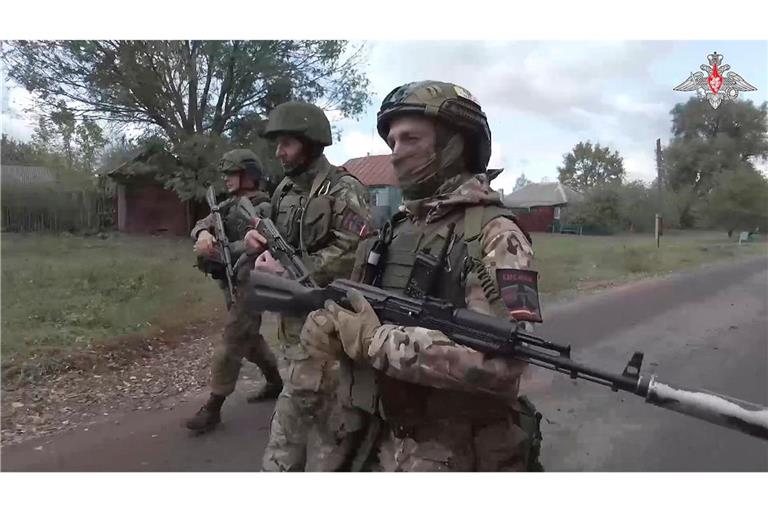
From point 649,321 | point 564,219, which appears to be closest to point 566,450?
point 649,321

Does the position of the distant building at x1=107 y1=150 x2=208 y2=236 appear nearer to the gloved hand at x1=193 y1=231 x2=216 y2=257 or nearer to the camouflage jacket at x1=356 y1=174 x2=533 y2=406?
the gloved hand at x1=193 y1=231 x2=216 y2=257

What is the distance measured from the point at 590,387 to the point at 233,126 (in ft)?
15.4

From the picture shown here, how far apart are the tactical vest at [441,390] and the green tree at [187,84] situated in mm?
3464

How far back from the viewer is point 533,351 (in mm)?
1456

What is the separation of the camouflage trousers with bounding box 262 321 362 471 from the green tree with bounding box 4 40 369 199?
310 cm

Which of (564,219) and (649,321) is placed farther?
(564,219)

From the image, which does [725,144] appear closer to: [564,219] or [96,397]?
[96,397]

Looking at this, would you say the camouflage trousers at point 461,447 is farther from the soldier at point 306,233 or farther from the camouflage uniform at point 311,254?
the soldier at point 306,233

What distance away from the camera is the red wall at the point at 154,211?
20.1 feet

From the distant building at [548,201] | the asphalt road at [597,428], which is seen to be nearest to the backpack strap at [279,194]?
the asphalt road at [597,428]

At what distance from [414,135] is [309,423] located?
1262 mm

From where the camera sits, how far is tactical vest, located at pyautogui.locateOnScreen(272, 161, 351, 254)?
306 centimetres

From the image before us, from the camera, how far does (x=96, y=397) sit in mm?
4109

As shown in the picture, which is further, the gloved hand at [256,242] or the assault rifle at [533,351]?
the gloved hand at [256,242]
